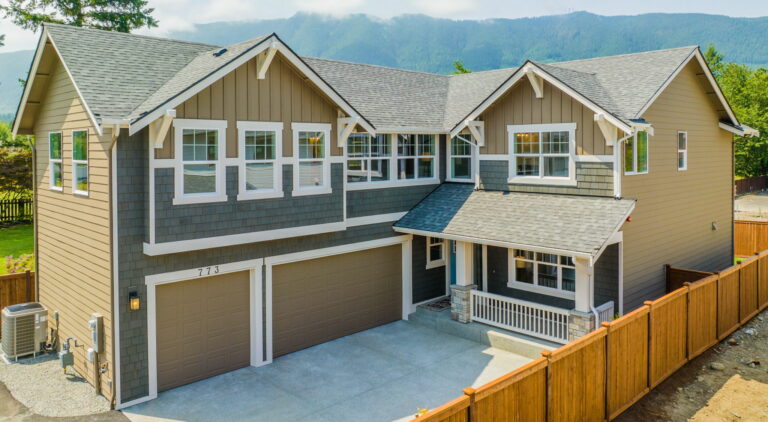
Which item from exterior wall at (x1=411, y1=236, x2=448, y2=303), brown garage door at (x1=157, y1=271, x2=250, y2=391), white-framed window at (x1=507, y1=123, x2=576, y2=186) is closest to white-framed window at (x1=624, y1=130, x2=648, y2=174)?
white-framed window at (x1=507, y1=123, x2=576, y2=186)

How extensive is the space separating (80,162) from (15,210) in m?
17.6

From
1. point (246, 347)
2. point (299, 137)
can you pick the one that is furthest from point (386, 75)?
point (246, 347)

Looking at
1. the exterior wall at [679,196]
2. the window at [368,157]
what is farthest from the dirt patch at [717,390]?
the window at [368,157]

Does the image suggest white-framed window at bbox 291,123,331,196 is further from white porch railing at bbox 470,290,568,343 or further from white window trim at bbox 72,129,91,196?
white porch railing at bbox 470,290,568,343

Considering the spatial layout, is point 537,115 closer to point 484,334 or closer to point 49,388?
point 484,334

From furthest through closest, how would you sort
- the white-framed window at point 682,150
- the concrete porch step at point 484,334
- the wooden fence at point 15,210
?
the wooden fence at point 15,210
the white-framed window at point 682,150
the concrete porch step at point 484,334

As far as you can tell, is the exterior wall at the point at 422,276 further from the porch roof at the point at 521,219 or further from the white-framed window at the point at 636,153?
the white-framed window at the point at 636,153

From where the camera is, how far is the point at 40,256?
1362cm

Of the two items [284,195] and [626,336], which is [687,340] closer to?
[626,336]

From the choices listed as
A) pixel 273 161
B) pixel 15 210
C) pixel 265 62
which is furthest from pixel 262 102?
pixel 15 210

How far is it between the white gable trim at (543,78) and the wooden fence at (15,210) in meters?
21.0

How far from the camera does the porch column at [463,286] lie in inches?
553

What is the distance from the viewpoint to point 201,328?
11.2 meters

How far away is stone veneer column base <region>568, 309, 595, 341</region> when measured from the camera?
11.8m
